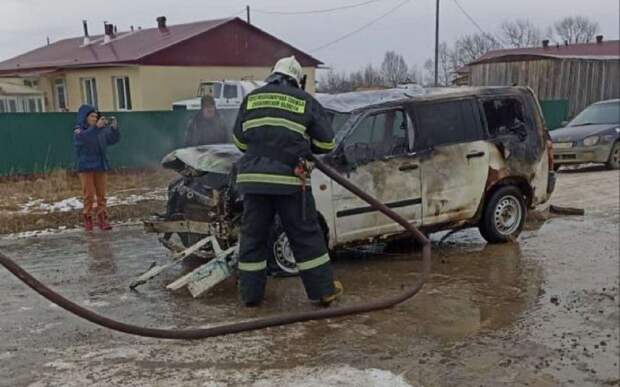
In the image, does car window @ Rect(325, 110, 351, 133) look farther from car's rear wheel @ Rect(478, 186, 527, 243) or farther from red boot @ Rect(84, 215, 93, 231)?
red boot @ Rect(84, 215, 93, 231)

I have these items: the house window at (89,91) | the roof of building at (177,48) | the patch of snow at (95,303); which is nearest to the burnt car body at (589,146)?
the patch of snow at (95,303)

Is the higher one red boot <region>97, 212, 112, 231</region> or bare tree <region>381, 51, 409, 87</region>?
bare tree <region>381, 51, 409, 87</region>

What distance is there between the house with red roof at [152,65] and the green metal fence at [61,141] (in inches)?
430

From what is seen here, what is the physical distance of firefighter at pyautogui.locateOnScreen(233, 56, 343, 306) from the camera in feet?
16.4

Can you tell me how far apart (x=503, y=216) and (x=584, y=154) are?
7.12 metres

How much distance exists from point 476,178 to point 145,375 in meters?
4.21

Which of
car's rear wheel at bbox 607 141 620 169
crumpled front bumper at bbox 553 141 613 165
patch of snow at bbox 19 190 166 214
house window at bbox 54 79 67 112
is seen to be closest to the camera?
patch of snow at bbox 19 190 166 214

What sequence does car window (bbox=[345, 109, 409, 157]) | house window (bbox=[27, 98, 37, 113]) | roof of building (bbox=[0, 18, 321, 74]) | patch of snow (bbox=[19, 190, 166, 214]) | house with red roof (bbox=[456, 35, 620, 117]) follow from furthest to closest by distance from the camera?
1. house window (bbox=[27, 98, 37, 113])
2. roof of building (bbox=[0, 18, 321, 74])
3. house with red roof (bbox=[456, 35, 620, 117])
4. patch of snow (bbox=[19, 190, 166, 214])
5. car window (bbox=[345, 109, 409, 157])

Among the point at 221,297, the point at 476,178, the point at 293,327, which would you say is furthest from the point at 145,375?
the point at 476,178

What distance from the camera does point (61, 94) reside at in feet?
96.0

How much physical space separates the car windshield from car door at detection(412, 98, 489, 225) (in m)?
8.66

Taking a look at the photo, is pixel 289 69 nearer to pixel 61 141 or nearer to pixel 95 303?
pixel 95 303

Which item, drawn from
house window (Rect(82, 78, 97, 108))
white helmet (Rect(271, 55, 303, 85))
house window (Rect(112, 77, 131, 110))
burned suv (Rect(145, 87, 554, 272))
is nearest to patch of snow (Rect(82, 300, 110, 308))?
burned suv (Rect(145, 87, 554, 272))

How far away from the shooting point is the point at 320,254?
16.9 ft
